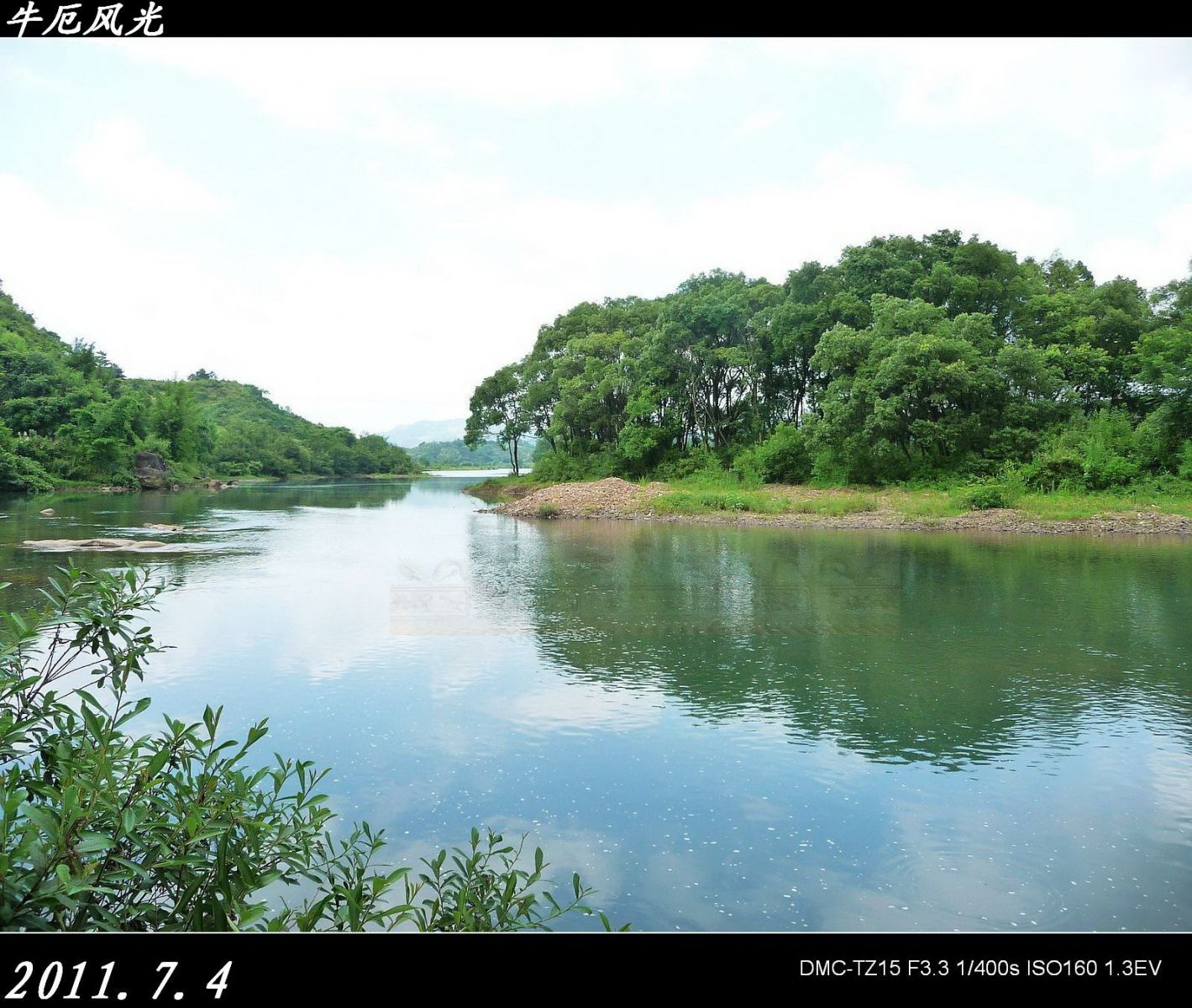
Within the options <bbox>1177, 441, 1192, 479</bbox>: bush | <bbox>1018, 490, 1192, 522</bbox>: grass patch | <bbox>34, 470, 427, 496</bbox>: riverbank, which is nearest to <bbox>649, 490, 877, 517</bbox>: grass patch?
<bbox>1018, 490, 1192, 522</bbox>: grass patch

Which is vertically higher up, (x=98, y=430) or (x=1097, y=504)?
(x=98, y=430)

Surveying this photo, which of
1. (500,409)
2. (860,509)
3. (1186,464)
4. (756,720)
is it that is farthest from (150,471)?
(1186,464)

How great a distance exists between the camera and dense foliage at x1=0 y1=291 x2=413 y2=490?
43469 millimetres

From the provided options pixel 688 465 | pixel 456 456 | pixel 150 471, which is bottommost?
pixel 688 465

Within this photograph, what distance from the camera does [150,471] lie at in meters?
47.3

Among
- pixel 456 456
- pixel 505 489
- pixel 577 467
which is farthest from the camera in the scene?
pixel 456 456

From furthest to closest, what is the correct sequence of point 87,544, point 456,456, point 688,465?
point 456,456 < point 688,465 < point 87,544

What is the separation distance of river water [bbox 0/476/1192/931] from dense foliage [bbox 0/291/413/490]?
3426 centimetres

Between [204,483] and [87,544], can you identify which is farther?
[204,483]

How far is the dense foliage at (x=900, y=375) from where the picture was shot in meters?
26.9

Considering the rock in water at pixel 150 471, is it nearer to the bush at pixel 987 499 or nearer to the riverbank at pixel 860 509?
the riverbank at pixel 860 509

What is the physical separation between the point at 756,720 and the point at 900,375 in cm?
2331

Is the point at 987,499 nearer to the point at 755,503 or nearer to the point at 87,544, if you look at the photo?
the point at 755,503
